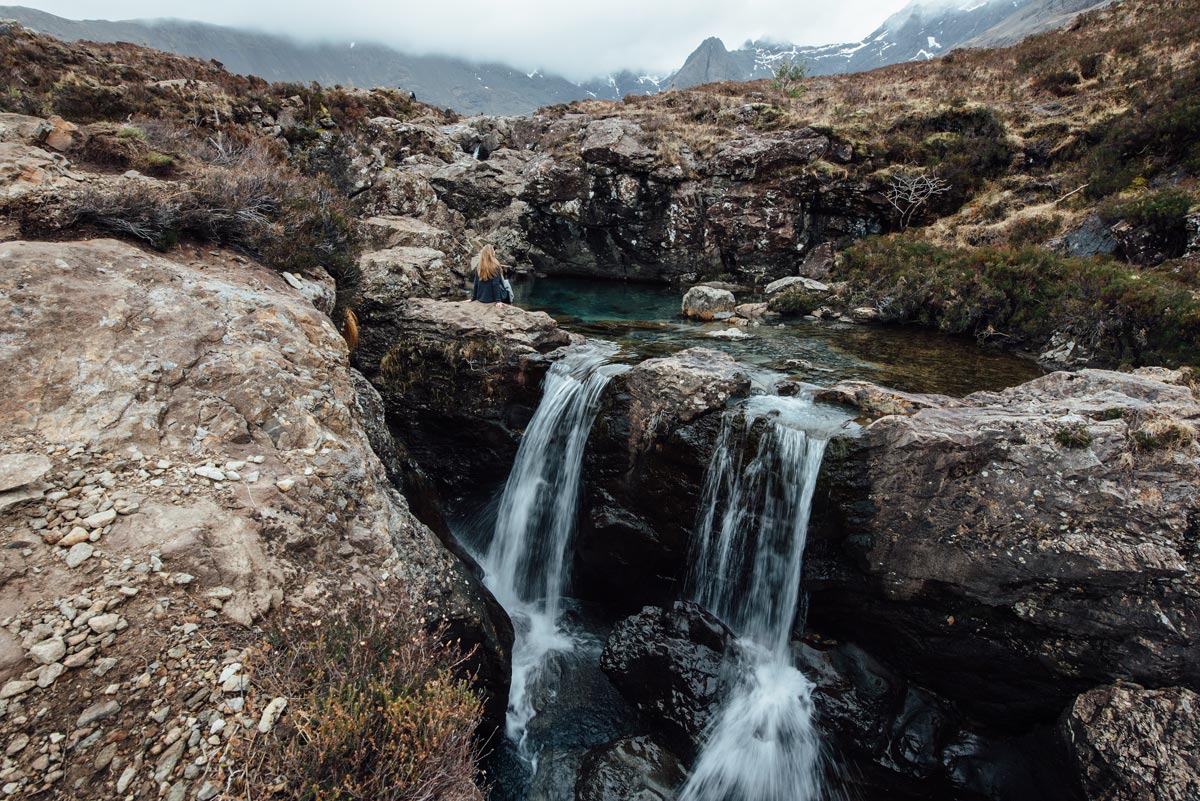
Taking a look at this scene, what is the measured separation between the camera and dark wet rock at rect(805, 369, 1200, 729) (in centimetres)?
533

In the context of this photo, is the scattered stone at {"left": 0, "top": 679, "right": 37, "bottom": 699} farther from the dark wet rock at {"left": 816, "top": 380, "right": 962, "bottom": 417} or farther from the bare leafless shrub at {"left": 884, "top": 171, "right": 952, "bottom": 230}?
the bare leafless shrub at {"left": 884, "top": 171, "right": 952, "bottom": 230}

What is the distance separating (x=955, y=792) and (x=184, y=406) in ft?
31.9

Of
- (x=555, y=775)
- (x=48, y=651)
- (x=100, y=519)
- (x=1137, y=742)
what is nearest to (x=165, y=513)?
(x=100, y=519)

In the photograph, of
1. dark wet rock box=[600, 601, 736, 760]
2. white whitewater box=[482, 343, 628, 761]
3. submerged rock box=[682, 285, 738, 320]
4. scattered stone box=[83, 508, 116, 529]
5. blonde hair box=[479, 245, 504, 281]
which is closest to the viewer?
scattered stone box=[83, 508, 116, 529]

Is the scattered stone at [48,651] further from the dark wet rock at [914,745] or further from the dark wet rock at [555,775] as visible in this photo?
the dark wet rock at [914,745]

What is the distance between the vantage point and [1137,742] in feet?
15.6

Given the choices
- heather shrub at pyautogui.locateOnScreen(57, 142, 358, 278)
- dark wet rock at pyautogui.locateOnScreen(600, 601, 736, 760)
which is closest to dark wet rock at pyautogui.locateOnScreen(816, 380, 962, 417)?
dark wet rock at pyautogui.locateOnScreen(600, 601, 736, 760)

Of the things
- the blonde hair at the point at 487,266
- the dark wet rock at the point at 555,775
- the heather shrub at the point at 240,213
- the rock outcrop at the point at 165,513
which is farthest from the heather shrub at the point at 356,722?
the blonde hair at the point at 487,266

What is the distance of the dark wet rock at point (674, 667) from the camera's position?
21.8ft

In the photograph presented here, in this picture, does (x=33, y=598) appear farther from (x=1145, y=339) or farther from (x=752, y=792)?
(x=1145, y=339)

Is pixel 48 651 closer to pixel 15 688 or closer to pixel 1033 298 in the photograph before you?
pixel 15 688

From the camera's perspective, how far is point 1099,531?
18.2 feet

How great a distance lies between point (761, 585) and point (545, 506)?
13.3 feet

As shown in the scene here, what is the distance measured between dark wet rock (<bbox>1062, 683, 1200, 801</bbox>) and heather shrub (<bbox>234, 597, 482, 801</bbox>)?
19.3 ft
